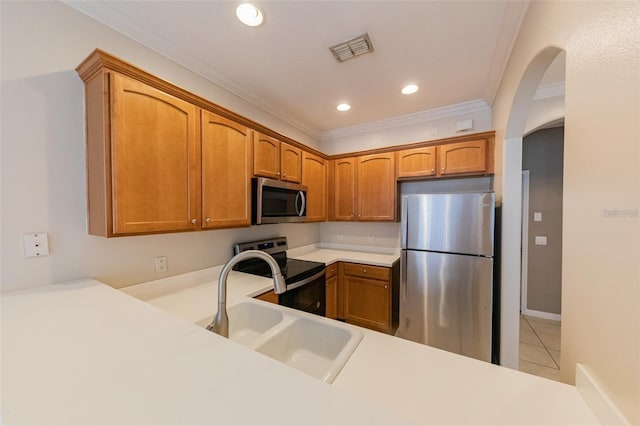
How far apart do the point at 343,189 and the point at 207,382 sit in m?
2.76

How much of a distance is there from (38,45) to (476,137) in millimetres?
3281

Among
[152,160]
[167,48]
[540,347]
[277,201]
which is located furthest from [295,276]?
[540,347]

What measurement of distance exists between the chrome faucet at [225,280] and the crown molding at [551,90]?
9.13ft

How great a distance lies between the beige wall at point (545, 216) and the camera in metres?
2.96

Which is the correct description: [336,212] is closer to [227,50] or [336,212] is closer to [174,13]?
[227,50]

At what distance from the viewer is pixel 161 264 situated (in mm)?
1695

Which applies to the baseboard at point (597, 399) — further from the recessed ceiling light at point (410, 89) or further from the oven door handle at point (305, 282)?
the recessed ceiling light at point (410, 89)

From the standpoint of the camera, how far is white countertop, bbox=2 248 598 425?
1.52 ft

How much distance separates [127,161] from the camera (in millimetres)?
1249

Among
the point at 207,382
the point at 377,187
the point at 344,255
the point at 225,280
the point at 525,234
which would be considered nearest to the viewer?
the point at 207,382

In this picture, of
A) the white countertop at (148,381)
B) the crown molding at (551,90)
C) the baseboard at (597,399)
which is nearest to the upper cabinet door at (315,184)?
the white countertop at (148,381)

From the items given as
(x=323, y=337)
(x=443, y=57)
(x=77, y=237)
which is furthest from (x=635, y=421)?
(x=77, y=237)

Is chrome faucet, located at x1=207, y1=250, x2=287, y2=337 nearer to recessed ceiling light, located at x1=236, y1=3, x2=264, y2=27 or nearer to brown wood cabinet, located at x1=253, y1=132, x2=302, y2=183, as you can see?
brown wood cabinet, located at x1=253, y1=132, x2=302, y2=183

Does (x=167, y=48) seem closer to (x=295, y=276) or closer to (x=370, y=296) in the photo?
(x=295, y=276)
